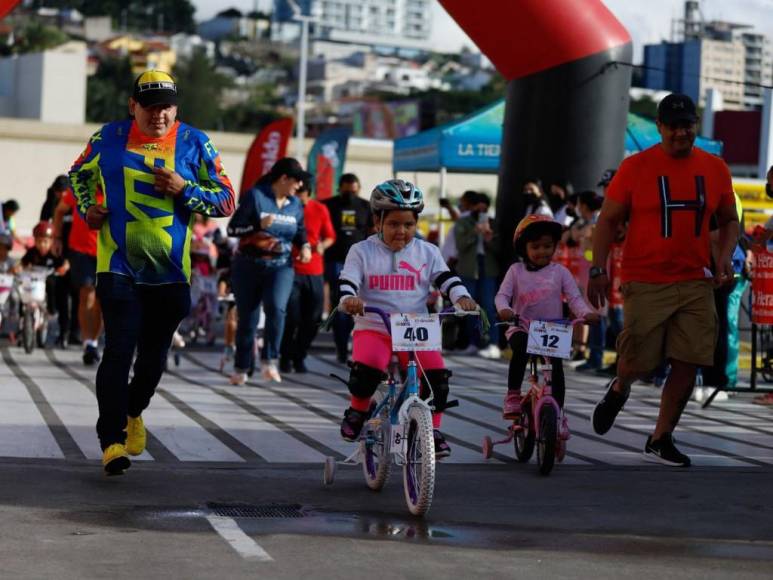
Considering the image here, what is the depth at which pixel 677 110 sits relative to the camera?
31.4 ft

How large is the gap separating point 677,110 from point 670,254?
78 centimetres

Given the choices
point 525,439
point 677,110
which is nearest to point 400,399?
point 525,439

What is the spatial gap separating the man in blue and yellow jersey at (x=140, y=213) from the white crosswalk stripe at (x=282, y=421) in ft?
2.90

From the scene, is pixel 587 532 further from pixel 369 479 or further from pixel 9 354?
pixel 9 354

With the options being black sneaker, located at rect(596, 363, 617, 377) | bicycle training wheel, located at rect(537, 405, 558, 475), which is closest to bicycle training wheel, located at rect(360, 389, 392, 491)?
bicycle training wheel, located at rect(537, 405, 558, 475)

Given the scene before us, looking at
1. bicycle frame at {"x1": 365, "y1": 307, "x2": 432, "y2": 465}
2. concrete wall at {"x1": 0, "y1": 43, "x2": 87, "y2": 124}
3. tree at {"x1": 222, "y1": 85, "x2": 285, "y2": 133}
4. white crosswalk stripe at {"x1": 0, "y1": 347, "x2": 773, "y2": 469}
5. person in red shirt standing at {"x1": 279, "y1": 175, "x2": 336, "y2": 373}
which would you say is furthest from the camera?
tree at {"x1": 222, "y1": 85, "x2": 285, "y2": 133}

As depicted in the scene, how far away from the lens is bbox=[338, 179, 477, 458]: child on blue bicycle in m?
8.34

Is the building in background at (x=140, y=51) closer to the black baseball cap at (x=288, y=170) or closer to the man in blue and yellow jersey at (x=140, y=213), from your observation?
the black baseball cap at (x=288, y=170)

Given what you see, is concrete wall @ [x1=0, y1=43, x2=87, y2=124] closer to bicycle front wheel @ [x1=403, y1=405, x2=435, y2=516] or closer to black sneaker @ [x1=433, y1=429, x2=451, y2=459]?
black sneaker @ [x1=433, y1=429, x2=451, y2=459]

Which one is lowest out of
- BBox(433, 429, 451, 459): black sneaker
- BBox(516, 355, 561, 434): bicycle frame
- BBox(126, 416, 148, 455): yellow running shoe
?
BBox(126, 416, 148, 455): yellow running shoe

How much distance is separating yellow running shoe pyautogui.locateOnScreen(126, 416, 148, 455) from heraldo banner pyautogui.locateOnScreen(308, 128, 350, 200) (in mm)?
21534

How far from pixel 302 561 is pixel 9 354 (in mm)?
10860

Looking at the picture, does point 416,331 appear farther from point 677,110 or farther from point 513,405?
point 677,110

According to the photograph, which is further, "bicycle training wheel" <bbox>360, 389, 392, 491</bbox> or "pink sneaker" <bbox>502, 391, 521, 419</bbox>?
"pink sneaker" <bbox>502, 391, 521, 419</bbox>
